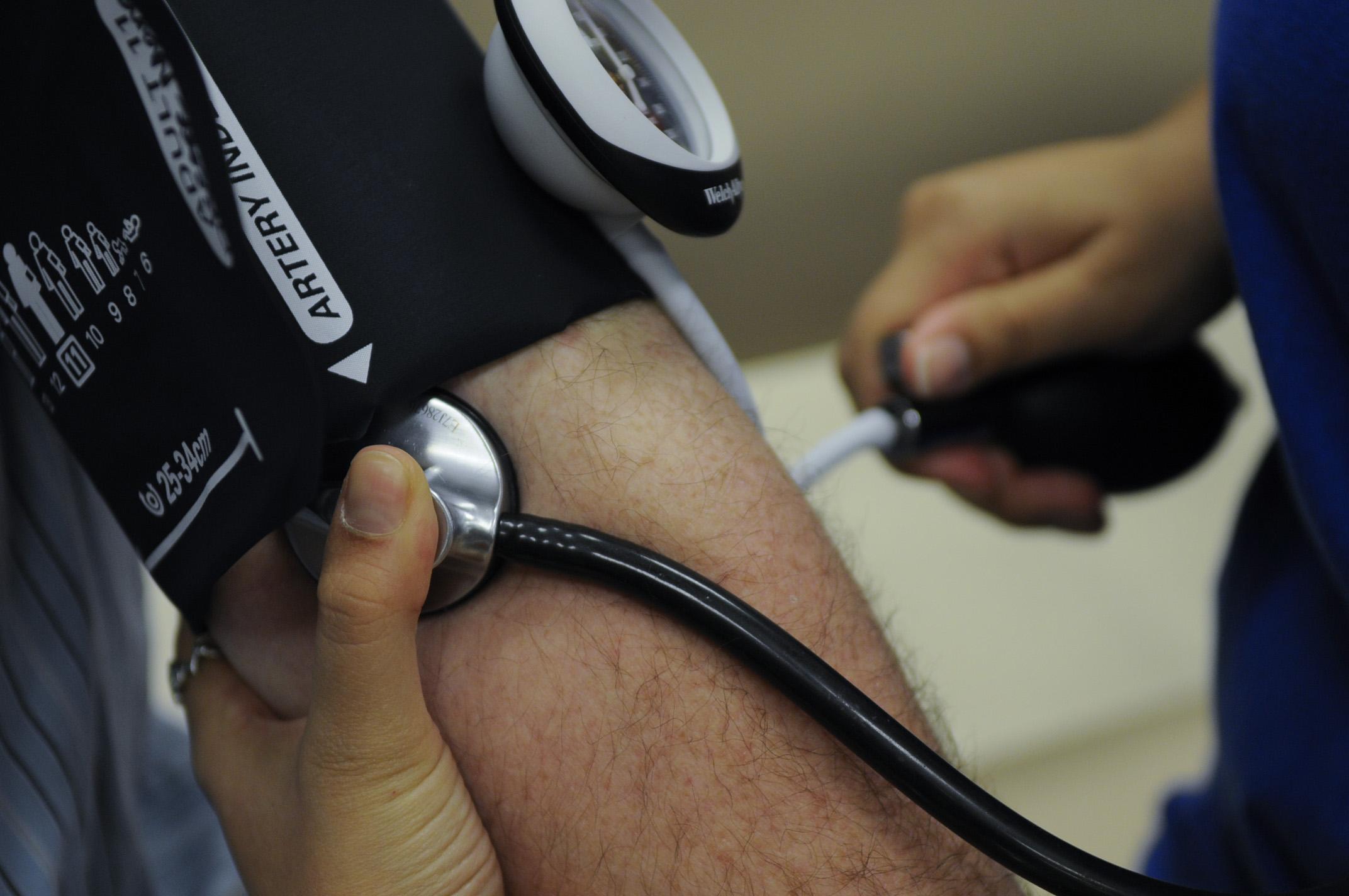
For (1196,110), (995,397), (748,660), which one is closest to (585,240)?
(748,660)

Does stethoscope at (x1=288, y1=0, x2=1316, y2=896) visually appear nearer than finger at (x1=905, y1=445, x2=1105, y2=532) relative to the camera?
Yes

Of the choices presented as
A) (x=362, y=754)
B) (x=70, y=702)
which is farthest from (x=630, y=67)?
(x=70, y=702)

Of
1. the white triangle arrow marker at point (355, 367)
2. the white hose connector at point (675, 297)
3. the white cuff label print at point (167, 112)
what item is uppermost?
the white cuff label print at point (167, 112)

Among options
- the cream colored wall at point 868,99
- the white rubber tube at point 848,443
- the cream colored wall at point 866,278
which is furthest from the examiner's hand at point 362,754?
the cream colored wall at point 868,99

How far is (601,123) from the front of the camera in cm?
40

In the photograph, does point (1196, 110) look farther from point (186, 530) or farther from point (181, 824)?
point (181, 824)

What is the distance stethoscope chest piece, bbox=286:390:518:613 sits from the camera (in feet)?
1.31

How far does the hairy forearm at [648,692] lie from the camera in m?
0.40

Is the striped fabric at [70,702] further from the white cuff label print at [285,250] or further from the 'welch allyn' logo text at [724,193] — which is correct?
the 'welch allyn' logo text at [724,193]

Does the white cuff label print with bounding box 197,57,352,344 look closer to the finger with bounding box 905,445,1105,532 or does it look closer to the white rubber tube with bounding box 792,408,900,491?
the white rubber tube with bounding box 792,408,900,491

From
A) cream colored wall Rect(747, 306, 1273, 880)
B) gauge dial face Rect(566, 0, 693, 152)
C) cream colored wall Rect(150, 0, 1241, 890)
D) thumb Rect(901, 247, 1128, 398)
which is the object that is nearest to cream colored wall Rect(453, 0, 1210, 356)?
cream colored wall Rect(150, 0, 1241, 890)

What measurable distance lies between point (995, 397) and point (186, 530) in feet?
2.08

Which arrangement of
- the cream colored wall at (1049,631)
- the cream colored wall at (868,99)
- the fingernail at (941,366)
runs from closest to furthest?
the fingernail at (941,366) → the cream colored wall at (868,99) → the cream colored wall at (1049,631)

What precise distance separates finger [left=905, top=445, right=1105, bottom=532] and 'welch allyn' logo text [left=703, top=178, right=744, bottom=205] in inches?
18.8
